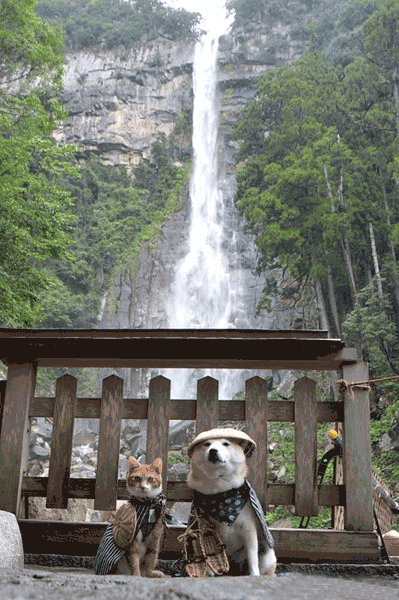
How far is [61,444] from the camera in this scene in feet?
13.0

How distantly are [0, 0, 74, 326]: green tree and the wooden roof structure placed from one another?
16.7ft

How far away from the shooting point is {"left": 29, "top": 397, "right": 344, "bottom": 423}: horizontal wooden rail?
389 cm

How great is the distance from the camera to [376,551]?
3523mm

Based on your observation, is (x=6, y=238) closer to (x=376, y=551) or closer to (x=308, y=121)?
(x=376, y=551)

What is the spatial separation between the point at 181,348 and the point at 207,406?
0.48m

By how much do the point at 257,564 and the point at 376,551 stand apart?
50.6 inches

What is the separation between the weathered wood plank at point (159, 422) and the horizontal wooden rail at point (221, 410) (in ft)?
0.18

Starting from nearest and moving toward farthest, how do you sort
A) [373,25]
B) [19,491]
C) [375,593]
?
[375,593] < [19,491] < [373,25]

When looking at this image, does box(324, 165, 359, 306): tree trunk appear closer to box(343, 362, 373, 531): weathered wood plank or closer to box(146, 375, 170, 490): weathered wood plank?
box(343, 362, 373, 531): weathered wood plank

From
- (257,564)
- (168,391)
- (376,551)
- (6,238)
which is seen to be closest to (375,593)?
(257,564)

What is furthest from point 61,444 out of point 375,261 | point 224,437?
point 375,261

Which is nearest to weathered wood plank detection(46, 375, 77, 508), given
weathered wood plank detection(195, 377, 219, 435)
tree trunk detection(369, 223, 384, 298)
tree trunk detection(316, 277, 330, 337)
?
weathered wood plank detection(195, 377, 219, 435)

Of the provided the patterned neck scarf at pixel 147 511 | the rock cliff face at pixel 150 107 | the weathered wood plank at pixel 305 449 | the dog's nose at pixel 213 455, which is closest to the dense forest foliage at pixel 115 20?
the rock cliff face at pixel 150 107

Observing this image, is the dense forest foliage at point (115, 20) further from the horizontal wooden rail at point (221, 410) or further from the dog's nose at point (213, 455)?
the dog's nose at point (213, 455)
